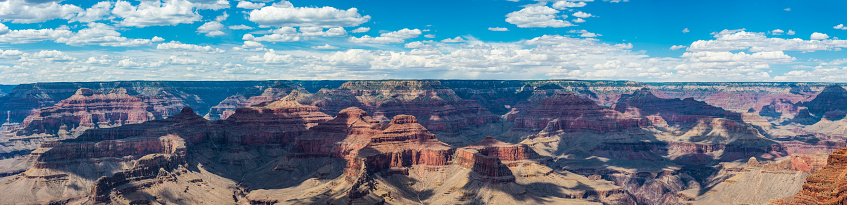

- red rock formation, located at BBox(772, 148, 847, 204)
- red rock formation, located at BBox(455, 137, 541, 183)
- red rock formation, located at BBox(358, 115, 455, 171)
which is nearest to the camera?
red rock formation, located at BBox(772, 148, 847, 204)

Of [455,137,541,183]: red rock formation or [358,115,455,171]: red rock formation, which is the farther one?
[358,115,455,171]: red rock formation

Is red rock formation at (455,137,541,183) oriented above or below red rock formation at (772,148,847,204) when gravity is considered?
below

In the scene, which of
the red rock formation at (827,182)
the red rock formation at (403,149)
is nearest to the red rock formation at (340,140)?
the red rock formation at (403,149)

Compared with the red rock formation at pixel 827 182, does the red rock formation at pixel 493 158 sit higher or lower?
lower

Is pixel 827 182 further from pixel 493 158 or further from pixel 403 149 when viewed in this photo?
pixel 403 149

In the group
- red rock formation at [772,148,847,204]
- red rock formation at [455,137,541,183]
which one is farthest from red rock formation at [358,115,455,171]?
red rock formation at [772,148,847,204]

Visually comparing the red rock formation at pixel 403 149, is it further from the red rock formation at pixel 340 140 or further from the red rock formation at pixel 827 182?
the red rock formation at pixel 827 182

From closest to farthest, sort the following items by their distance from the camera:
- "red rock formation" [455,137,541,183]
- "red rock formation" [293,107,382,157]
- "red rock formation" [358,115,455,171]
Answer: "red rock formation" [455,137,541,183] → "red rock formation" [358,115,455,171] → "red rock formation" [293,107,382,157]

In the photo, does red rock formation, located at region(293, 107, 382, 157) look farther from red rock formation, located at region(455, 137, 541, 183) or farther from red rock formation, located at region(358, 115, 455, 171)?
red rock formation, located at region(455, 137, 541, 183)
